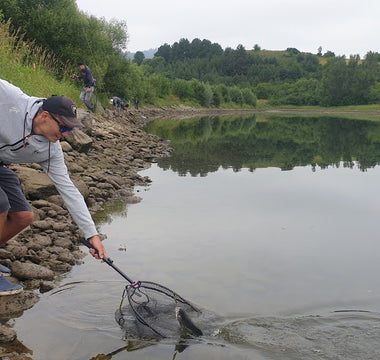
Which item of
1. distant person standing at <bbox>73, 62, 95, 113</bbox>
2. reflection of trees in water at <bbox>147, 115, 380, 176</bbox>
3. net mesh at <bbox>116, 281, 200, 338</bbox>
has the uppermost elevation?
distant person standing at <bbox>73, 62, 95, 113</bbox>

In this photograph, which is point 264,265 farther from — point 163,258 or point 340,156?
point 340,156

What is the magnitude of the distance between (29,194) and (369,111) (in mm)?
114081

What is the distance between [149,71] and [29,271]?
13465 cm

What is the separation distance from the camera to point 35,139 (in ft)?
15.6

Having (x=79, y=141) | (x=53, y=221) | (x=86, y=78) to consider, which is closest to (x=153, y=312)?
(x=53, y=221)

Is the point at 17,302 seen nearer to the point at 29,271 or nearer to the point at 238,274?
the point at 29,271

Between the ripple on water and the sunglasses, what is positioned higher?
the sunglasses

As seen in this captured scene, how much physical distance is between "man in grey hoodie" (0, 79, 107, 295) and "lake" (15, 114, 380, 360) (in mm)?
1205

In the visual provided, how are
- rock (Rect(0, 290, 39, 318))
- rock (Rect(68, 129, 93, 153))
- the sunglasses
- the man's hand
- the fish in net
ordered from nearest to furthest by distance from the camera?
the sunglasses → the man's hand → the fish in net → rock (Rect(0, 290, 39, 318)) → rock (Rect(68, 129, 93, 153))

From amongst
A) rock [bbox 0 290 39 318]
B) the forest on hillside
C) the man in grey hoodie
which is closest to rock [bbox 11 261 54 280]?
rock [bbox 0 290 39 318]

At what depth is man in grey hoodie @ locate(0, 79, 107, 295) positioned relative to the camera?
4.62 m

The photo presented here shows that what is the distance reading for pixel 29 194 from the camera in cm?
909

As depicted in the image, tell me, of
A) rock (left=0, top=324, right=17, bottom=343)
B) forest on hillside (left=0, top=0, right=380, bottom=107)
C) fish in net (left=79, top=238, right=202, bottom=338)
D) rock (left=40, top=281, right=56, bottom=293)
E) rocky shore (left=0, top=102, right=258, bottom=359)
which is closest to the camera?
rock (left=0, top=324, right=17, bottom=343)

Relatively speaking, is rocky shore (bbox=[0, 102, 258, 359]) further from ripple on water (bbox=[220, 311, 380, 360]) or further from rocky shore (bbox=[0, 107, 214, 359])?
ripple on water (bbox=[220, 311, 380, 360])
